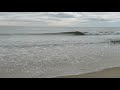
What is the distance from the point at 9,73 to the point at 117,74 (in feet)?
6.33

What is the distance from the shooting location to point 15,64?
15.4ft
